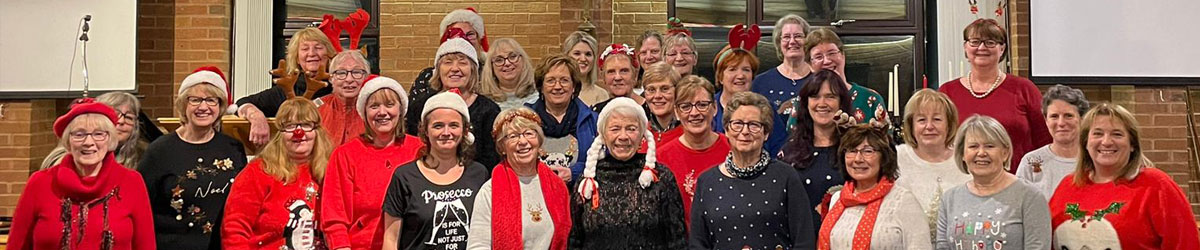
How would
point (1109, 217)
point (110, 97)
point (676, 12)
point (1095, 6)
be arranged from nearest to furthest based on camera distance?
point (1109, 217), point (110, 97), point (1095, 6), point (676, 12)

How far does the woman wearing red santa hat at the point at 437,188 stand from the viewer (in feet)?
14.9

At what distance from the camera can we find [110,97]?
5168 millimetres

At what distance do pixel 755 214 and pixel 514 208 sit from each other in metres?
0.84

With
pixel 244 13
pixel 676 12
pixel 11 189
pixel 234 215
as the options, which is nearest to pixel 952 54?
pixel 676 12

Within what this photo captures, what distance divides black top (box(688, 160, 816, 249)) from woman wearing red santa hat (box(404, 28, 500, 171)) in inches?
40.7

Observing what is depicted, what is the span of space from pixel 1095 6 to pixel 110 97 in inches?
225

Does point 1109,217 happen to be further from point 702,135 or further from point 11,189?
point 11,189

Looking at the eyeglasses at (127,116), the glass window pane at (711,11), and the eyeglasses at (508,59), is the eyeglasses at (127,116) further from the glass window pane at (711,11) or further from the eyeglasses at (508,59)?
the glass window pane at (711,11)

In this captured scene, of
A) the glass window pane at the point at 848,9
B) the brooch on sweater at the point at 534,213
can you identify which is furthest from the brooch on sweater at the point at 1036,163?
the glass window pane at the point at 848,9

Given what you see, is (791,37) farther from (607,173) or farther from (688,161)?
(607,173)

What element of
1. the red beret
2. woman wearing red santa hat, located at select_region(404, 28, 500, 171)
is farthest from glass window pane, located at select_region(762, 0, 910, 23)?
the red beret

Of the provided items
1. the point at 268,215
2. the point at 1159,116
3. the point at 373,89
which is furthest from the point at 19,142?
the point at 1159,116

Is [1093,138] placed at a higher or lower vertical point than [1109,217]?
higher

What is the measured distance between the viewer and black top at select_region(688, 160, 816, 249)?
4.43 m
